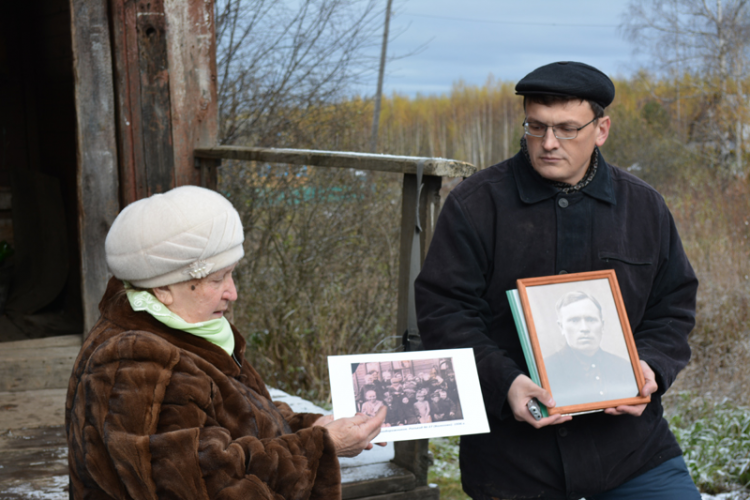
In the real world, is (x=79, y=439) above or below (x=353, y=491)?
above

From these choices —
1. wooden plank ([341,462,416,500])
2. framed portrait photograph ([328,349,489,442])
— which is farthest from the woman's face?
wooden plank ([341,462,416,500])

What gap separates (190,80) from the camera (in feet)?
12.3

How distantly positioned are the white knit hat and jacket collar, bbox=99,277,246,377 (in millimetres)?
76

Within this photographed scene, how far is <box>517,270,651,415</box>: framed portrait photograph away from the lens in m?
1.92

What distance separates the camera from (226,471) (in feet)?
5.32

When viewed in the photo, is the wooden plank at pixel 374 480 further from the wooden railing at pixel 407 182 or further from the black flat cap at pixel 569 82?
the black flat cap at pixel 569 82

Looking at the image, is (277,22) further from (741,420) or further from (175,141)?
(741,420)

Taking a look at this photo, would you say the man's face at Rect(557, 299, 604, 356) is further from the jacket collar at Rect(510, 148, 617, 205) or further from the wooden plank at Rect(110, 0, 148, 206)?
the wooden plank at Rect(110, 0, 148, 206)

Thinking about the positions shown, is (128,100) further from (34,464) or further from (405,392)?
(405,392)

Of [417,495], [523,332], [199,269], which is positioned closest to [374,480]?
[417,495]

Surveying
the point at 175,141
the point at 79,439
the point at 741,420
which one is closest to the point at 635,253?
the point at 79,439

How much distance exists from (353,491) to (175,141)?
2.02 metres

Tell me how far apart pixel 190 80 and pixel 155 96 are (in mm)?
207

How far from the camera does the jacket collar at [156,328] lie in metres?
1.76
